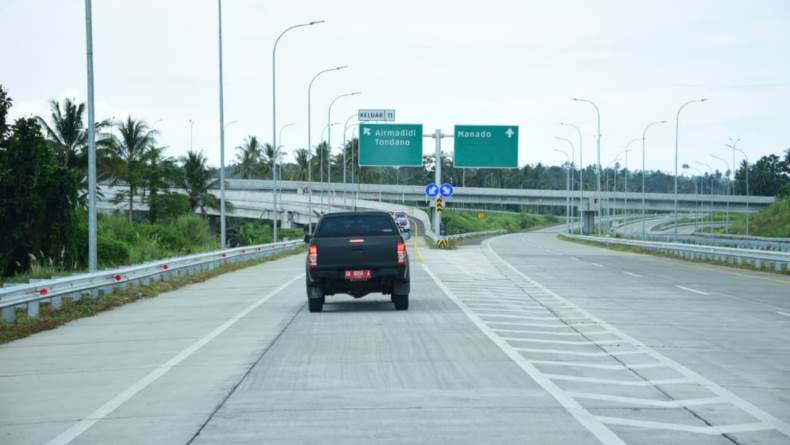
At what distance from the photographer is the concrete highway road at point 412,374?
26.4ft

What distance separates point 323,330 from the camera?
15.4 meters

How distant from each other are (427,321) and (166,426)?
8.77 meters

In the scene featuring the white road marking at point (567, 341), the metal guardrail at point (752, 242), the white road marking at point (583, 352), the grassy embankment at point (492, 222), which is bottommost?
the grassy embankment at point (492, 222)

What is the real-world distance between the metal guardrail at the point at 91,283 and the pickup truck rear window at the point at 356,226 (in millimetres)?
5020

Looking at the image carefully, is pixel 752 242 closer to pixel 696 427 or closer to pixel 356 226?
pixel 356 226

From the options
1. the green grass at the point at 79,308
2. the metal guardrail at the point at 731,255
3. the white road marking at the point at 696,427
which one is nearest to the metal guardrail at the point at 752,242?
the metal guardrail at the point at 731,255

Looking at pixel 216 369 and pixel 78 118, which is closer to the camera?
pixel 216 369

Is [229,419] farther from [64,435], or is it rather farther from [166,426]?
[64,435]

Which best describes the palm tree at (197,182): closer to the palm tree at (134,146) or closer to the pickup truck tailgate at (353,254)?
the palm tree at (134,146)

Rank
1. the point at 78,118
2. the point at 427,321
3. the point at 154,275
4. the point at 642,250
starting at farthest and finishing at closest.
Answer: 1. the point at 78,118
2. the point at 642,250
3. the point at 154,275
4. the point at 427,321

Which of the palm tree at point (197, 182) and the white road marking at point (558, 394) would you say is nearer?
the white road marking at point (558, 394)

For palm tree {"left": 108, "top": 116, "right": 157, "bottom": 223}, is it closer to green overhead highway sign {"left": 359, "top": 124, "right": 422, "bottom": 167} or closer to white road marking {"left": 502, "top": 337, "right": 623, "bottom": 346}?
green overhead highway sign {"left": 359, "top": 124, "right": 422, "bottom": 167}

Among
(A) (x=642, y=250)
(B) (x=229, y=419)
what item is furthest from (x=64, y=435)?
(A) (x=642, y=250)

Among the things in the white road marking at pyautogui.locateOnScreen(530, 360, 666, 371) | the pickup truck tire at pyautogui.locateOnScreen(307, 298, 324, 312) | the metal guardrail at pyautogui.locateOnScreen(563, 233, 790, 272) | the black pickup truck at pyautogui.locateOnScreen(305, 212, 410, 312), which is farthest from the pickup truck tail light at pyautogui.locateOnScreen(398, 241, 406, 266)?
the metal guardrail at pyautogui.locateOnScreen(563, 233, 790, 272)
